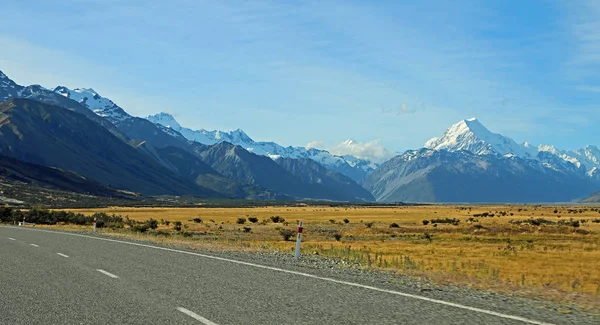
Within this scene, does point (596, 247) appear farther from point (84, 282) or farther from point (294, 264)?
point (84, 282)

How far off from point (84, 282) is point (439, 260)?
21.8 meters

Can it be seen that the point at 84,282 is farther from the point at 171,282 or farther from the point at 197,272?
the point at 197,272

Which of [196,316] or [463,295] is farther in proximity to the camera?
[463,295]

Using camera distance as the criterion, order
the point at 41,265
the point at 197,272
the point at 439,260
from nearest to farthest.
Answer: the point at 197,272 → the point at 41,265 → the point at 439,260

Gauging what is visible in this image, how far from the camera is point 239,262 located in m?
18.8

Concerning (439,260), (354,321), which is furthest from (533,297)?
(439,260)

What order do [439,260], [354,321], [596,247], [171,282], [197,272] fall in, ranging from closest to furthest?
[354,321]
[171,282]
[197,272]
[439,260]
[596,247]

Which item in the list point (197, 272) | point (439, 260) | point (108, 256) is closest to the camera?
point (197, 272)

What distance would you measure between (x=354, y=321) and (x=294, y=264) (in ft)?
31.9

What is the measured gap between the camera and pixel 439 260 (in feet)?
104

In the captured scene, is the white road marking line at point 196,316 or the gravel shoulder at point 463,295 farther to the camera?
the gravel shoulder at point 463,295

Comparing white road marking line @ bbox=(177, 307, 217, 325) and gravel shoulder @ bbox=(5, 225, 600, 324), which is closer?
white road marking line @ bbox=(177, 307, 217, 325)

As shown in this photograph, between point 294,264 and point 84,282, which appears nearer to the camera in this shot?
point 84,282

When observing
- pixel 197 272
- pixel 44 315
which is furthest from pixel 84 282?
pixel 44 315
